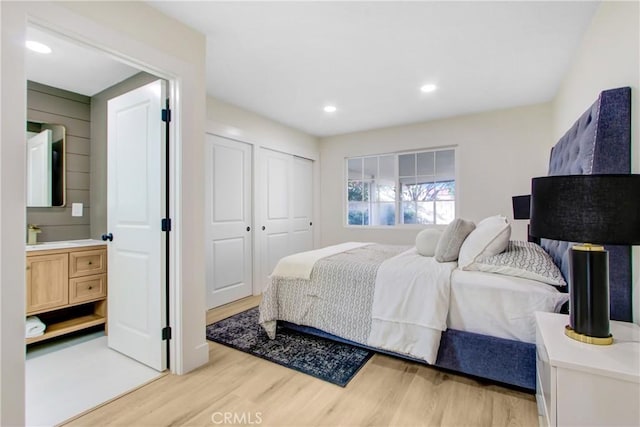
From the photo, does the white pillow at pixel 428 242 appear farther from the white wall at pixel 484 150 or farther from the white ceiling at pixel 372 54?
the white wall at pixel 484 150

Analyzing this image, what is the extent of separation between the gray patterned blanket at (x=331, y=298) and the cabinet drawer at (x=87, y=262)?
151 cm

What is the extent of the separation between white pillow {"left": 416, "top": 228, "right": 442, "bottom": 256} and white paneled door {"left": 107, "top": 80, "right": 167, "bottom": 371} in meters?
2.01

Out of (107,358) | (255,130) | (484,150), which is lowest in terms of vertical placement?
(107,358)

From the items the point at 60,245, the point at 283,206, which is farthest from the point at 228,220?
the point at 60,245

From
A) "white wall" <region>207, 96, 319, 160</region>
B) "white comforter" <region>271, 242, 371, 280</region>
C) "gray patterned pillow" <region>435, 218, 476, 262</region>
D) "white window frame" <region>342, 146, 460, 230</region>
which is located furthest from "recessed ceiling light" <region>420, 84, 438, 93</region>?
"white wall" <region>207, 96, 319, 160</region>

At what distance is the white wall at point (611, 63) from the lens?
136cm

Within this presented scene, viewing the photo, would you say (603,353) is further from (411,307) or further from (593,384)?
(411,307)

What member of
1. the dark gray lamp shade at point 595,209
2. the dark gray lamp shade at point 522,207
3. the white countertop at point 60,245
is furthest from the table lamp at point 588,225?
the white countertop at point 60,245

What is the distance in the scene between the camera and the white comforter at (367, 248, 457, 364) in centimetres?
189

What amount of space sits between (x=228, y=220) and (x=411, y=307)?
95.2 inches

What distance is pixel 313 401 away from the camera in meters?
1.72

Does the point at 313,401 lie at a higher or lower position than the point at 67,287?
lower

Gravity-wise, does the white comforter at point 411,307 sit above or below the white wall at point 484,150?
below

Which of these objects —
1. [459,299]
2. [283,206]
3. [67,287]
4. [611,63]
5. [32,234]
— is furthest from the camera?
[283,206]
